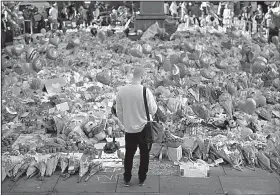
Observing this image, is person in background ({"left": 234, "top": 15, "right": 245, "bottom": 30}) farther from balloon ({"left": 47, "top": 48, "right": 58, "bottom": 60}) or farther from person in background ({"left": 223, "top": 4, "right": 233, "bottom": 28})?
balloon ({"left": 47, "top": 48, "right": 58, "bottom": 60})

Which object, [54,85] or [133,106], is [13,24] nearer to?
[54,85]

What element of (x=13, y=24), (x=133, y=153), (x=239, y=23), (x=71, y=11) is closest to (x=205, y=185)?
(x=133, y=153)

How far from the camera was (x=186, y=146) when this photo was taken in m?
6.14

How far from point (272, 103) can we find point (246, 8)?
16.0 m

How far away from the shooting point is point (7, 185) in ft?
17.6

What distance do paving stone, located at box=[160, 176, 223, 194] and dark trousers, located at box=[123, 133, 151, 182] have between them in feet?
0.96

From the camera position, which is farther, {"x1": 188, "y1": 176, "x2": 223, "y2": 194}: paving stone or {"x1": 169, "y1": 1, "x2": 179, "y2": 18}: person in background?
{"x1": 169, "y1": 1, "x2": 179, "y2": 18}: person in background

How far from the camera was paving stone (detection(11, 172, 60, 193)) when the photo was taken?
5.26m

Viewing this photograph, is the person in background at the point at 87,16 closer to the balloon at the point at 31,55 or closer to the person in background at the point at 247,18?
the person in background at the point at 247,18

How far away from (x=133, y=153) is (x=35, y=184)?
4.05ft

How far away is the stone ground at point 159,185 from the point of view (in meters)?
5.19

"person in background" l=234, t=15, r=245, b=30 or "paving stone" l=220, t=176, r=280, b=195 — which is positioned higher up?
"person in background" l=234, t=15, r=245, b=30

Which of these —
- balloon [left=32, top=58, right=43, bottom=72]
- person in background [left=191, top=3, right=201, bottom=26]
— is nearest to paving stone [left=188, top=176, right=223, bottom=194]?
balloon [left=32, top=58, right=43, bottom=72]

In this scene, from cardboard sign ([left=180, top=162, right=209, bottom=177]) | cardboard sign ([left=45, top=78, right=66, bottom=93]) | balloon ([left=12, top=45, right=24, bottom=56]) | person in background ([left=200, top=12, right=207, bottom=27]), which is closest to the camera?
cardboard sign ([left=180, top=162, right=209, bottom=177])
